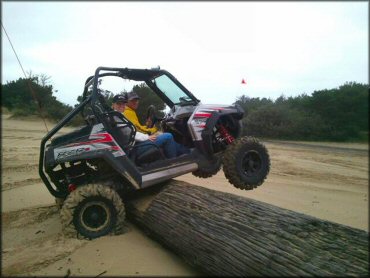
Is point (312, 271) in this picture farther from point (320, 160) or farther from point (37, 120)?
point (37, 120)

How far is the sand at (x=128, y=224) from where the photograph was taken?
3.14 metres

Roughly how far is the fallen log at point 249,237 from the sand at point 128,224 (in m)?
0.28

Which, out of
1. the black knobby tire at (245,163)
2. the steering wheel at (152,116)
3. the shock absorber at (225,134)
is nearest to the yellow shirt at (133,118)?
the steering wheel at (152,116)

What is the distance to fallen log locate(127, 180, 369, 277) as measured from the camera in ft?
8.31

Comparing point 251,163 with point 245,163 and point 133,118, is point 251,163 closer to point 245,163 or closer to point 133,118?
point 245,163

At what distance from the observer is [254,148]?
4910mm

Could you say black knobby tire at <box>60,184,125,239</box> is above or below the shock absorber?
below

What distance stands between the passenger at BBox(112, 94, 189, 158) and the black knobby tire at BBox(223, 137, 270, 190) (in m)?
0.67

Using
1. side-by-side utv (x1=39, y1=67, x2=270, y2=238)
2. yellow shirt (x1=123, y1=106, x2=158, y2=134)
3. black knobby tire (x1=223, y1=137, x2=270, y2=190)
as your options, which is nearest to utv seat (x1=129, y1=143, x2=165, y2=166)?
side-by-side utv (x1=39, y1=67, x2=270, y2=238)

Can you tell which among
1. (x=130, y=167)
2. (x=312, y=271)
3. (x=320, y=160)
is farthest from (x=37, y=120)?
(x=312, y=271)

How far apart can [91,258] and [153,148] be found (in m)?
1.73

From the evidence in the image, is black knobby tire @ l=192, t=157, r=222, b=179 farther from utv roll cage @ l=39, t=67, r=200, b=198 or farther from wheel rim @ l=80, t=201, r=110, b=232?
wheel rim @ l=80, t=201, r=110, b=232

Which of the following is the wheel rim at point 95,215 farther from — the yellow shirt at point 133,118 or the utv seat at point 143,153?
the yellow shirt at point 133,118

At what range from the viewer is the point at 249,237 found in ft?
9.82
